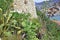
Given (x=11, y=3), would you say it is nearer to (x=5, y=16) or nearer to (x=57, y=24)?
(x=5, y=16)

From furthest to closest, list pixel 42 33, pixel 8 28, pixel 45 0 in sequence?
1. pixel 45 0
2. pixel 42 33
3. pixel 8 28

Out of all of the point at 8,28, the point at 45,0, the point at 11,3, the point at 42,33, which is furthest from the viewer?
the point at 45,0

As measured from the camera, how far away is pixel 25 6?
23.7 ft

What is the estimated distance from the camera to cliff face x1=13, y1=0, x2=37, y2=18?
6957 mm

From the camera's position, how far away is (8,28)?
20.0 ft

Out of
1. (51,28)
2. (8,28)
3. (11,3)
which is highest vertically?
(11,3)

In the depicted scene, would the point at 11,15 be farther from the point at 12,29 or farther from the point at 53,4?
the point at 53,4

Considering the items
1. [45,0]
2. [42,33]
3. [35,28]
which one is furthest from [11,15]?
[45,0]

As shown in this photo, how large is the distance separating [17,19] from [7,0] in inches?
18.4

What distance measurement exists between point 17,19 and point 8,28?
0.38 metres

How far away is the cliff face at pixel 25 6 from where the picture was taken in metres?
6.96

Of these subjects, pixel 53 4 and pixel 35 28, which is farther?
pixel 53 4

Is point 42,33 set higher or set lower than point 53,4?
lower

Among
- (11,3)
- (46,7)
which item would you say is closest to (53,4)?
(46,7)
